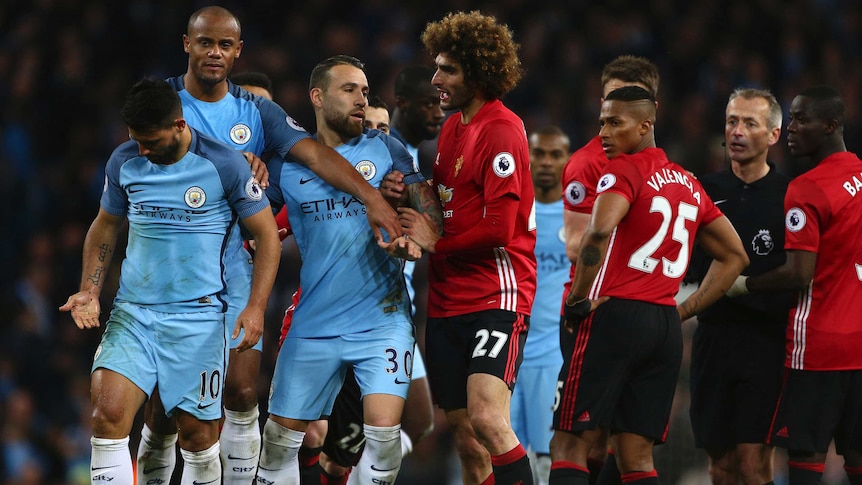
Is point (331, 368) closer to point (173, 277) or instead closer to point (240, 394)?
point (240, 394)

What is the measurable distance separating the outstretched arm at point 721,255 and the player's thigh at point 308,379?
1.78 metres

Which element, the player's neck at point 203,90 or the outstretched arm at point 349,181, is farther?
the player's neck at point 203,90

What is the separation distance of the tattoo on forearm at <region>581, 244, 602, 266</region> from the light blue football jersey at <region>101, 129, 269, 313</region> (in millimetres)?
1553

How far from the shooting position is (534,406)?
7.67 meters

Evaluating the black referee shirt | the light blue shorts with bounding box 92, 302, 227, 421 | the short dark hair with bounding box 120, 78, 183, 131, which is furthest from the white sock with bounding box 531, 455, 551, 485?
the short dark hair with bounding box 120, 78, 183, 131

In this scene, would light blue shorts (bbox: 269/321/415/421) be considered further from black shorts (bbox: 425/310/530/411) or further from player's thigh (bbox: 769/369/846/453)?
player's thigh (bbox: 769/369/846/453)

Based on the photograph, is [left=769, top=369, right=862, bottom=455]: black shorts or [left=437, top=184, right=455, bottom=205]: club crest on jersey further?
[left=769, top=369, right=862, bottom=455]: black shorts


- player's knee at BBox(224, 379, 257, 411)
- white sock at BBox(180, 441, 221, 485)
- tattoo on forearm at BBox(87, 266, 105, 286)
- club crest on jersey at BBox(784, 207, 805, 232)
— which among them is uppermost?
club crest on jersey at BBox(784, 207, 805, 232)

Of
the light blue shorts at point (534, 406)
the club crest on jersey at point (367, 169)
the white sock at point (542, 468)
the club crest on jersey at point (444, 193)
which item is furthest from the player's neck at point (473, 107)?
the white sock at point (542, 468)

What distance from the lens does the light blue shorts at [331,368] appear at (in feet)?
17.8

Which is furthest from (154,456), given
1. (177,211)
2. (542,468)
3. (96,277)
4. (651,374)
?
(542,468)

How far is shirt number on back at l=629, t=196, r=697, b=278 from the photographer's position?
5.27m

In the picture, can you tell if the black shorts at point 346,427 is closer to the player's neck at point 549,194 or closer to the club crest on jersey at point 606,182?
the club crest on jersey at point 606,182

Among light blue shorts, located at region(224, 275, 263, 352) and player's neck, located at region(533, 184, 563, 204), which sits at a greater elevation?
player's neck, located at region(533, 184, 563, 204)
